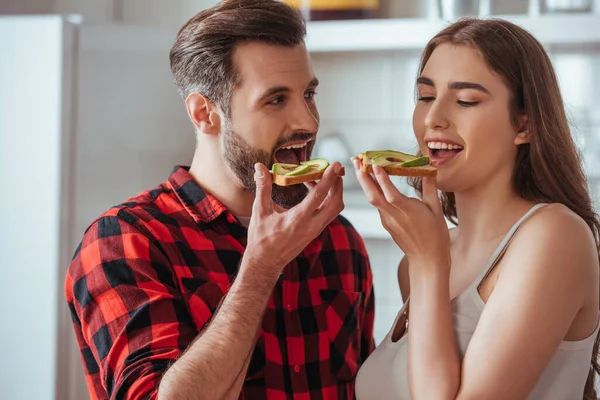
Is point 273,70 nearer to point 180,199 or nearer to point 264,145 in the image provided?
point 264,145

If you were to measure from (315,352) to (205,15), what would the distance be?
75 centimetres

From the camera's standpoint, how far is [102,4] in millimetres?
2904

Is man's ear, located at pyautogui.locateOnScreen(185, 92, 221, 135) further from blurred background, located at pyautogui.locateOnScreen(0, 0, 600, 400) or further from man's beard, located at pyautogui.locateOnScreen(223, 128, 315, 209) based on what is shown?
blurred background, located at pyautogui.locateOnScreen(0, 0, 600, 400)

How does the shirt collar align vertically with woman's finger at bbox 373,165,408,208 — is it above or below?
below

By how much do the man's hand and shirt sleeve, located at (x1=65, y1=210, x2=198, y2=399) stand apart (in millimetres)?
181

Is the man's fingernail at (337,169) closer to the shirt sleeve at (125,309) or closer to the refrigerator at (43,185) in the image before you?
the shirt sleeve at (125,309)

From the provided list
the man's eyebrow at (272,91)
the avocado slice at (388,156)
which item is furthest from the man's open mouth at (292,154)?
the avocado slice at (388,156)

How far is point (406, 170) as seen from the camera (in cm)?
143

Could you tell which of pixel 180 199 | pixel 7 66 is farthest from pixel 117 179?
pixel 180 199

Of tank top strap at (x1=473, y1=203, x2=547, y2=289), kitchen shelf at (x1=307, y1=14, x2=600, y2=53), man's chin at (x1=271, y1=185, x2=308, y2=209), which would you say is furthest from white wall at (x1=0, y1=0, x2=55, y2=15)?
tank top strap at (x1=473, y1=203, x2=547, y2=289)

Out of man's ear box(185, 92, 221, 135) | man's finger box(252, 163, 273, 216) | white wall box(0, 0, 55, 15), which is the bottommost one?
man's finger box(252, 163, 273, 216)

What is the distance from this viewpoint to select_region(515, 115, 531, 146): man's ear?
4.77ft

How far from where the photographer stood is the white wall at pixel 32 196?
79.0 inches

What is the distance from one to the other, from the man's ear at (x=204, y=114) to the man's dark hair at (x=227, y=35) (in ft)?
0.04
